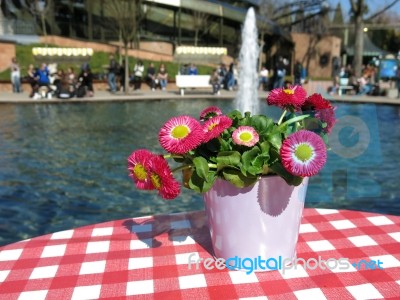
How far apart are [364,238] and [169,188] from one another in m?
0.87

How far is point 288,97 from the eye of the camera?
1.53 metres

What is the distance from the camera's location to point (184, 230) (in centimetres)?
183

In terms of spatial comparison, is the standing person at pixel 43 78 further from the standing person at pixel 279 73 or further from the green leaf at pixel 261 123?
the green leaf at pixel 261 123

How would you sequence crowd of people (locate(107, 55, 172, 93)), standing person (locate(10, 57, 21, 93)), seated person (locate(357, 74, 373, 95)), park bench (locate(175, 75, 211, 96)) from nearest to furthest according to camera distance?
standing person (locate(10, 57, 21, 93)) → seated person (locate(357, 74, 373, 95)) → park bench (locate(175, 75, 211, 96)) → crowd of people (locate(107, 55, 172, 93))

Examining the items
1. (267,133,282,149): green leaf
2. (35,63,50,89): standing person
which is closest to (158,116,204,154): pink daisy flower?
(267,133,282,149): green leaf

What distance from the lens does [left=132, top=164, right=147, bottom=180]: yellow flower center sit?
1.43 metres

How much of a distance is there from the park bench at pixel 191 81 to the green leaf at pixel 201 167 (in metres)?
16.8

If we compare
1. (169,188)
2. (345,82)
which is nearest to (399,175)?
(169,188)

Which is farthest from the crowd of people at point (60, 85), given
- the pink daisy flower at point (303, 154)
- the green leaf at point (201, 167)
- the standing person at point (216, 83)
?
the pink daisy flower at point (303, 154)

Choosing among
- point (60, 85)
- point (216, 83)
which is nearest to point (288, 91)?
point (60, 85)

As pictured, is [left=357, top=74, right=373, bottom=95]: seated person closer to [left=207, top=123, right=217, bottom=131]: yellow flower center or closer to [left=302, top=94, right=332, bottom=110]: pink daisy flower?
[left=302, top=94, right=332, bottom=110]: pink daisy flower

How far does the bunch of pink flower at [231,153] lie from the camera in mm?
1252

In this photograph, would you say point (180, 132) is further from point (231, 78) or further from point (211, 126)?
point (231, 78)

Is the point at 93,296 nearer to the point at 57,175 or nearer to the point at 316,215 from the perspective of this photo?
the point at 316,215
